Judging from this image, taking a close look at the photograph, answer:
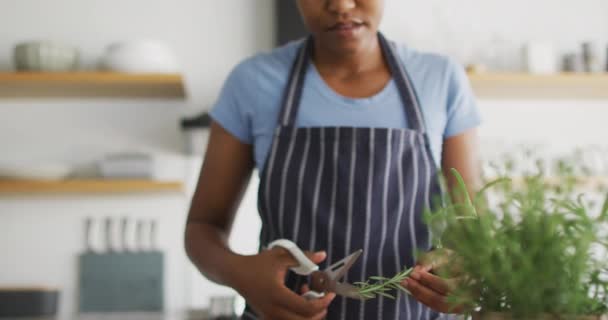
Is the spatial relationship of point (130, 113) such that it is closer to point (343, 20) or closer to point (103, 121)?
point (103, 121)

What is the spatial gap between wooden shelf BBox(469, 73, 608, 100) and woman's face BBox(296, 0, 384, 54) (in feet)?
6.08

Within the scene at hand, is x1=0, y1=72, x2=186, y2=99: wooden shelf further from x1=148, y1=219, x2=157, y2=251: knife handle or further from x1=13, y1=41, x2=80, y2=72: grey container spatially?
x1=148, y1=219, x2=157, y2=251: knife handle

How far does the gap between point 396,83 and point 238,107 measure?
11.9 inches

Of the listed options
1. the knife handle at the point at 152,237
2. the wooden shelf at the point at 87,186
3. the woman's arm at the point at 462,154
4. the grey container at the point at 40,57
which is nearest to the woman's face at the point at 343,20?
the woman's arm at the point at 462,154

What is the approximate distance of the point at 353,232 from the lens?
1.33 metres

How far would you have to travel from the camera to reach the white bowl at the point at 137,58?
306 cm

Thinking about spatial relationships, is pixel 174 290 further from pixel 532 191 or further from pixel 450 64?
pixel 532 191

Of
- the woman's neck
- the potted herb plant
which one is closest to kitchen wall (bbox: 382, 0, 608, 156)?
the woman's neck

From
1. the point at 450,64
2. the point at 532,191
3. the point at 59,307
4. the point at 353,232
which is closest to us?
the point at 532,191

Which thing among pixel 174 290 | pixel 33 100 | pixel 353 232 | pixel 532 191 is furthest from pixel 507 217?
pixel 33 100

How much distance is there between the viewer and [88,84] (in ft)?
9.96

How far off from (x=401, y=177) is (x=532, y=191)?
0.81m

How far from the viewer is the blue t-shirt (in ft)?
4.63

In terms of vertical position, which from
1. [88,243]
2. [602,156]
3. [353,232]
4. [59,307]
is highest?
[353,232]
